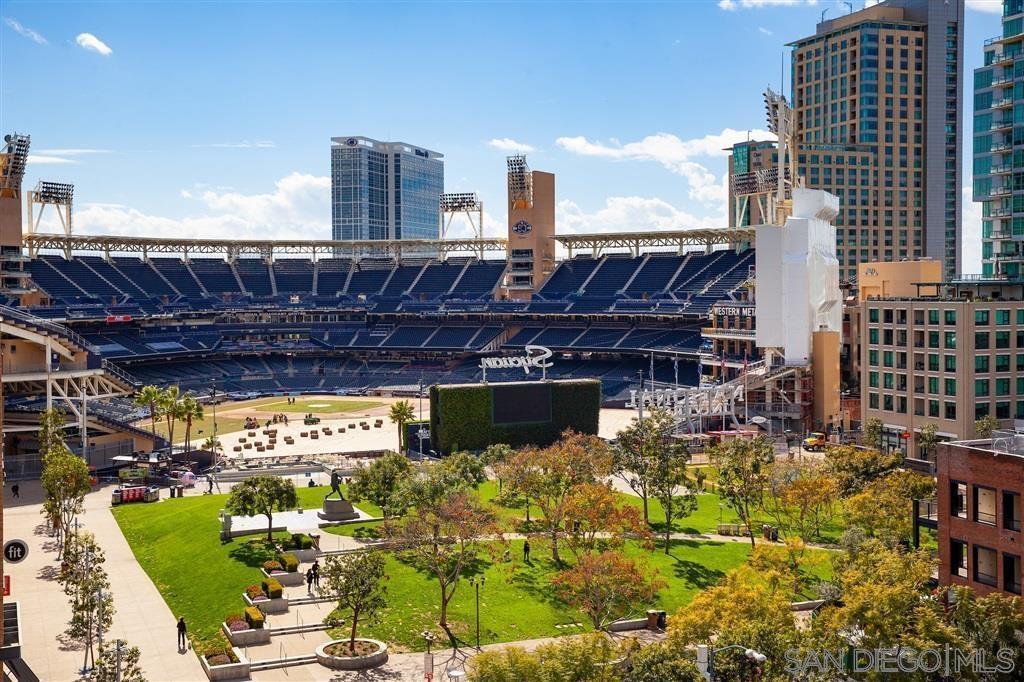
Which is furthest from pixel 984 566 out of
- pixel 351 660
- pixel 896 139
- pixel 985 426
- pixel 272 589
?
pixel 896 139

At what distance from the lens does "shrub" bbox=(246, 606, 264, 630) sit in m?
45.8

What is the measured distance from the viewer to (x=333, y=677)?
41625mm

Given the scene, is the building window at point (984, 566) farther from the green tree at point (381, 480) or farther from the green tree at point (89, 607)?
the green tree at point (89, 607)

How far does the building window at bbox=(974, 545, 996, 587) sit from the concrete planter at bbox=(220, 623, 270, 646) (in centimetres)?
3164

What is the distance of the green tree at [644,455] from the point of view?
63.2 m

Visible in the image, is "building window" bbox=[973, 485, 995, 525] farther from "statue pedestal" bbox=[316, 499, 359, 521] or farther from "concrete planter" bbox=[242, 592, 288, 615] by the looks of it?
"statue pedestal" bbox=[316, 499, 359, 521]

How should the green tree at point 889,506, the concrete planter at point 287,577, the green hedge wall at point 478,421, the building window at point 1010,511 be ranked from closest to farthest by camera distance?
the building window at point 1010,511 < the concrete planter at point 287,577 < the green tree at point 889,506 < the green hedge wall at point 478,421

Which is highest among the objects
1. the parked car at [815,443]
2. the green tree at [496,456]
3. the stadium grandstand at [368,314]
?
the stadium grandstand at [368,314]

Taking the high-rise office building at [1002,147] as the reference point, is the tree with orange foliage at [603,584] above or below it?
below

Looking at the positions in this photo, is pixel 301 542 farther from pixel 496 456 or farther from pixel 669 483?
pixel 669 483

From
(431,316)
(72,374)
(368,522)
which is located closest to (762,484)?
(368,522)

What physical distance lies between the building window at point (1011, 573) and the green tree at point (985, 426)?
39.2 m

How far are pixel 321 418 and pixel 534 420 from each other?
41.0 meters

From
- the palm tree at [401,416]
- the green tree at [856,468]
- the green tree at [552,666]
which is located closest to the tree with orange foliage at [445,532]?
the green tree at [552,666]
